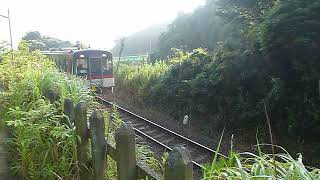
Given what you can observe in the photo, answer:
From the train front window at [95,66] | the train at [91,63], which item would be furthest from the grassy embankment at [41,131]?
the train front window at [95,66]

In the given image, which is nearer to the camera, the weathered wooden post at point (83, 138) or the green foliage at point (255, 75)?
the weathered wooden post at point (83, 138)

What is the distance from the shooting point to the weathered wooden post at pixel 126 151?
219cm

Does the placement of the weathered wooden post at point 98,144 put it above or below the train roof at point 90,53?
below

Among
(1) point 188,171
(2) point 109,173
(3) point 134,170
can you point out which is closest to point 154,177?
(3) point 134,170

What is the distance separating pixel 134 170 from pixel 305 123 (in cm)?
738

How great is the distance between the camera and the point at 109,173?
280 cm

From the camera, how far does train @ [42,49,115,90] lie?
54.6 ft

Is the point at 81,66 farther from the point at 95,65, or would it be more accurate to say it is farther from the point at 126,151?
the point at 126,151

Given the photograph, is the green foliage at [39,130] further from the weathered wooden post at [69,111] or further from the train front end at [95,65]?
the train front end at [95,65]

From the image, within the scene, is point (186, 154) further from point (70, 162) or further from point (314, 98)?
point (314, 98)

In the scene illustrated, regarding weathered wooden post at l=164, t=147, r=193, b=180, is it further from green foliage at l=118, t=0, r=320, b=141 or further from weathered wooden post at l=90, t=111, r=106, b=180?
green foliage at l=118, t=0, r=320, b=141

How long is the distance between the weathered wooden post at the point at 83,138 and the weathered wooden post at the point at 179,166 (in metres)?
1.43

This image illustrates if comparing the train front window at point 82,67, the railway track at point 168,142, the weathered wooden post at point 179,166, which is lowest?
the railway track at point 168,142

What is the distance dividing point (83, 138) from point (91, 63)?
14.7 meters
